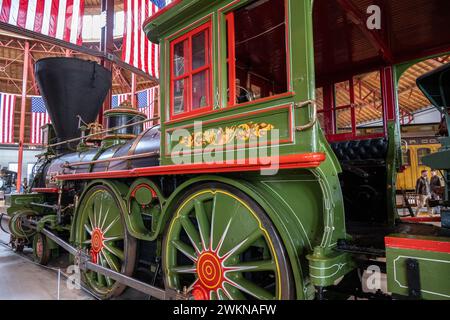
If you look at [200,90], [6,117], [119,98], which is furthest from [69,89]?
[6,117]

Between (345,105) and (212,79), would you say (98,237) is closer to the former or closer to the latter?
(212,79)

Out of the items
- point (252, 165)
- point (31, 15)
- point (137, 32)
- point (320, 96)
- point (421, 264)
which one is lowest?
point (421, 264)

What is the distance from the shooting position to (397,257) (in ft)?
4.52

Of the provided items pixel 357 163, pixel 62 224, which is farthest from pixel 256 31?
pixel 62 224

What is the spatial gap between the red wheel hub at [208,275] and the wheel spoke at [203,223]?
0.26 feet

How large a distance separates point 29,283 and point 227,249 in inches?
126

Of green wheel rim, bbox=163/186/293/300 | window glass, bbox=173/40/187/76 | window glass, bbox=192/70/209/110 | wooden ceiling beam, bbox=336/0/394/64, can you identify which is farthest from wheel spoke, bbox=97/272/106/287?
wooden ceiling beam, bbox=336/0/394/64

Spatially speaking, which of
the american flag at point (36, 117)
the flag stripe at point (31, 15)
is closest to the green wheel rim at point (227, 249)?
the flag stripe at point (31, 15)

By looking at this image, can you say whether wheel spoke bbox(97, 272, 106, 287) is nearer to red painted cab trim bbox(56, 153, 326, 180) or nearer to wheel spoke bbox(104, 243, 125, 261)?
wheel spoke bbox(104, 243, 125, 261)

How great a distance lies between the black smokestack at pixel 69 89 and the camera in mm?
4703

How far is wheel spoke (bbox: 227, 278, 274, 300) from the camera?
66.5 inches

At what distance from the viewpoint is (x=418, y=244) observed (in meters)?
1.33

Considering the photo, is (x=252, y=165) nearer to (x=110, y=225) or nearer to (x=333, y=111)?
(x=110, y=225)

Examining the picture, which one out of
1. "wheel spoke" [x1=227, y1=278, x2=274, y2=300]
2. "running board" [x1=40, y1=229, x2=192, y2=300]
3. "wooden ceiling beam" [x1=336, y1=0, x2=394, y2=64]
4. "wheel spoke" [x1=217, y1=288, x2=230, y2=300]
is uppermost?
"wooden ceiling beam" [x1=336, y1=0, x2=394, y2=64]
